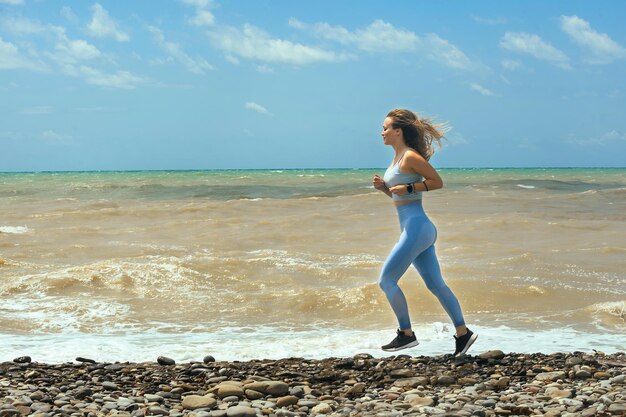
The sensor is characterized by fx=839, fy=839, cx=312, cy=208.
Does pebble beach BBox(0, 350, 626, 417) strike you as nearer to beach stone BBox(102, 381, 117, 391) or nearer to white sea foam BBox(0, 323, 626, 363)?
beach stone BBox(102, 381, 117, 391)

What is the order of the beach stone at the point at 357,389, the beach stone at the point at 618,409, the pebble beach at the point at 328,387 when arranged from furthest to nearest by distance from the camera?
the beach stone at the point at 357,389 < the pebble beach at the point at 328,387 < the beach stone at the point at 618,409

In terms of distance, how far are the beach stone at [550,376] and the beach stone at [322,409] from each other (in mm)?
1899

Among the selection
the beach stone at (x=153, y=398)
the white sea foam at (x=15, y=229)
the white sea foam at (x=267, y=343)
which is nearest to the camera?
the beach stone at (x=153, y=398)

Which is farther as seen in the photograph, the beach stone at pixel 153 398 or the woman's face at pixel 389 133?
the woman's face at pixel 389 133

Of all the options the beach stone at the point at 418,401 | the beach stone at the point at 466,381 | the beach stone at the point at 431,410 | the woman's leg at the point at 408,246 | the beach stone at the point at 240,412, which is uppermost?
the woman's leg at the point at 408,246

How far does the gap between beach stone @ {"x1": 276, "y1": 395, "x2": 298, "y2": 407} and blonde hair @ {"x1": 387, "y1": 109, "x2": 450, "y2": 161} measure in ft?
9.26

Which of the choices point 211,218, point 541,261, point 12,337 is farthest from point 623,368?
point 211,218

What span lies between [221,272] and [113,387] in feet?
24.3

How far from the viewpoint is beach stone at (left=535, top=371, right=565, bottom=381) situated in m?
6.75

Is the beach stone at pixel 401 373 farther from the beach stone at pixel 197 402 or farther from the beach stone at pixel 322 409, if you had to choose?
the beach stone at pixel 197 402

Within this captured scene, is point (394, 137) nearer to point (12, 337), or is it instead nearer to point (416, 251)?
point (416, 251)

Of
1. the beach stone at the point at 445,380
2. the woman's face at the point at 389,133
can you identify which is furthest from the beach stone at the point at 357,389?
the woman's face at the point at 389,133

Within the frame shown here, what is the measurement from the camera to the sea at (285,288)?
9102 mm

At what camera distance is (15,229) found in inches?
851
